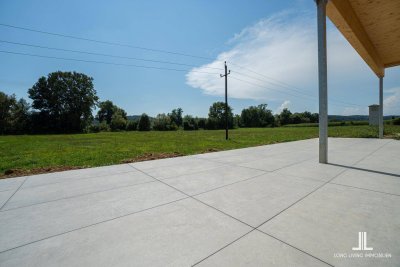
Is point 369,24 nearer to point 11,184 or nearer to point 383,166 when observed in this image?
point 383,166

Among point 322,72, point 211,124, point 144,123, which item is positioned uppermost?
point 144,123

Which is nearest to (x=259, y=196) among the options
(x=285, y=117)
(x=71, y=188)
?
(x=71, y=188)

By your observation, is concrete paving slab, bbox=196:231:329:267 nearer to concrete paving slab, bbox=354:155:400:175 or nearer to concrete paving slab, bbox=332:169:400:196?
concrete paving slab, bbox=332:169:400:196

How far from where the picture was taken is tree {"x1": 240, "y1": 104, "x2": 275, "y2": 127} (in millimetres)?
80188

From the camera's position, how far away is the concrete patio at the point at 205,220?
1654 millimetres

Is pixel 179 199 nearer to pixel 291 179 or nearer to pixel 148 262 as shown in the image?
pixel 148 262

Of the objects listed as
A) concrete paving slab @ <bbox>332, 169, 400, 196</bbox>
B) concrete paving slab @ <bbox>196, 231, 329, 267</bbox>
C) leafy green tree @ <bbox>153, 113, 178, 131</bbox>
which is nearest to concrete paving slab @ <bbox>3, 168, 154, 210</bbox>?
concrete paving slab @ <bbox>196, 231, 329, 267</bbox>

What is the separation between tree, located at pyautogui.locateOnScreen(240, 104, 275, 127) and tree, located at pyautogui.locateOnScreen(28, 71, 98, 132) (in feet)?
194

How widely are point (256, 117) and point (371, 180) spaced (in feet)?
265

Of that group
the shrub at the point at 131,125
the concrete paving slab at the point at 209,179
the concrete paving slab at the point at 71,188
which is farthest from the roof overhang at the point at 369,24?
the shrub at the point at 131,125

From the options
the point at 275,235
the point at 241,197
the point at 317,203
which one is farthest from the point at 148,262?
the point at 317,203

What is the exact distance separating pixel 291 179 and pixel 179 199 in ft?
7.65

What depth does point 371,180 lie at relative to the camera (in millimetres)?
3670

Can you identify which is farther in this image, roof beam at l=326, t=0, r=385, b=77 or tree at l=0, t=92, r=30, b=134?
tree at l=0, t=92, r=30, b=134
